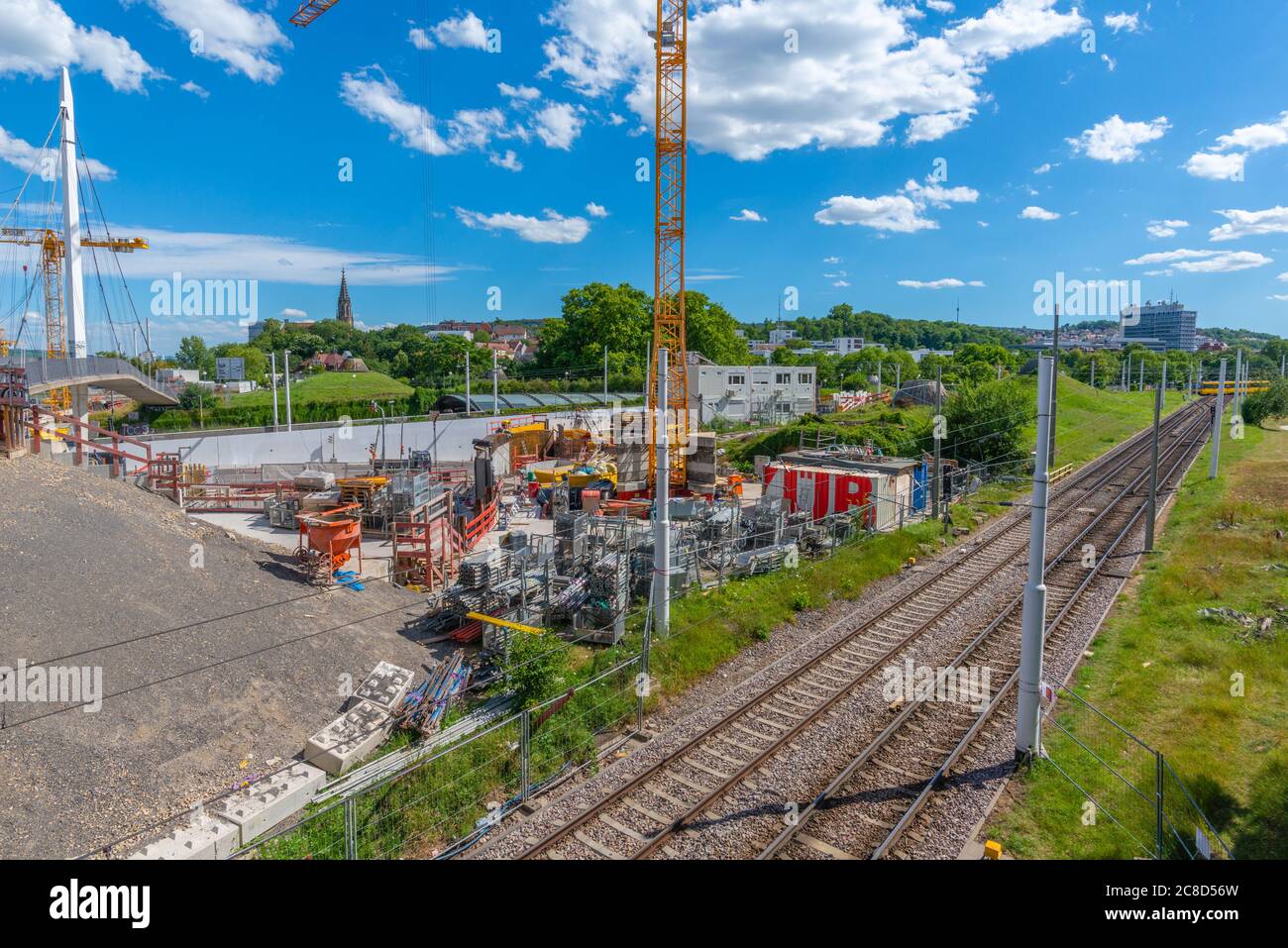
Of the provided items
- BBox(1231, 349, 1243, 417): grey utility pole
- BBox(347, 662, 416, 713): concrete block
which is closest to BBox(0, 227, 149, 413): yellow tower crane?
BBox(347, 662, 416, 713): concrete block

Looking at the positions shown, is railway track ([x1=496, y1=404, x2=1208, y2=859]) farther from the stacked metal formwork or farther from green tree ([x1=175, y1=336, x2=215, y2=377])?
green tree ([x1=175, y1=336, x2=215, y2=377])

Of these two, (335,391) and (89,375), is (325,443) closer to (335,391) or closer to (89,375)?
(89,375)

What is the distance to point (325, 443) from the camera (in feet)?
132

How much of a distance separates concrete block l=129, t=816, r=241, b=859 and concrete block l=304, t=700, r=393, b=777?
1672 mm

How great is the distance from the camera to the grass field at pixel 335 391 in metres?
58.2

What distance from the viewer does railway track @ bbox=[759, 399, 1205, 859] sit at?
9.30m

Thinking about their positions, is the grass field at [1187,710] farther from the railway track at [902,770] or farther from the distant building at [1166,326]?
the distant building at [1166,326]

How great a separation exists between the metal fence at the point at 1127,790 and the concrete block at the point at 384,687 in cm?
1028

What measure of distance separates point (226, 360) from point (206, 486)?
65.1 m

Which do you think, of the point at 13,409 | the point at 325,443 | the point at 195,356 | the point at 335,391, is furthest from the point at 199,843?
the point at 195,356

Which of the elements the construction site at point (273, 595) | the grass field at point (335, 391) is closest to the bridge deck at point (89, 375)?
the construction site at point (273, 595)
